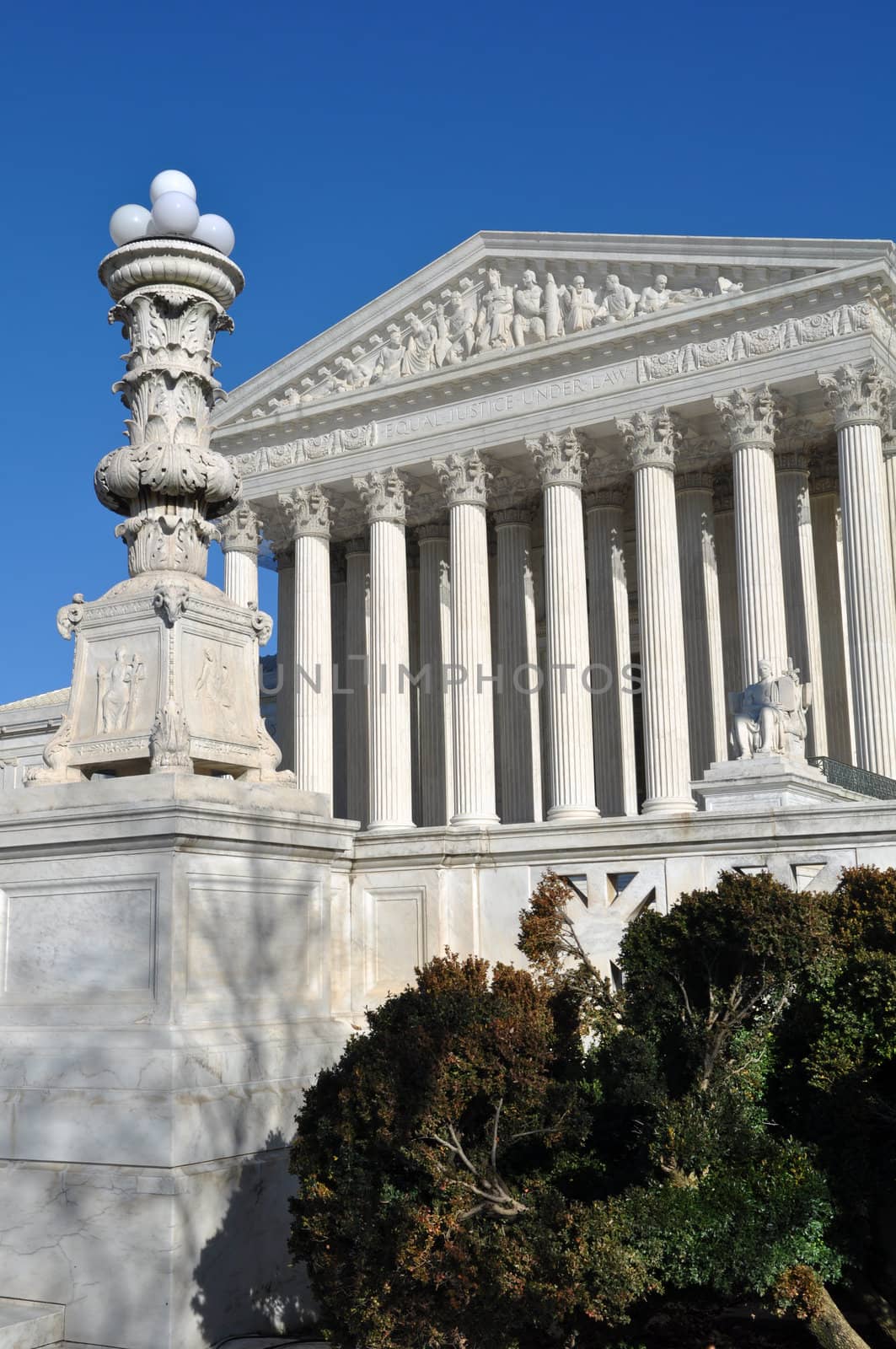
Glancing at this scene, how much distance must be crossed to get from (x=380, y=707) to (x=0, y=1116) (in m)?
31.7

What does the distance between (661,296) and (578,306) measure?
9.01 feet

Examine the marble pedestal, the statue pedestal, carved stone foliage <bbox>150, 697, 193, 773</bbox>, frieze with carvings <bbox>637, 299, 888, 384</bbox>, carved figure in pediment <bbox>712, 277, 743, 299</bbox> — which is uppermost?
carved figure in pediment <bbox>712, 277, 743, 299</bbox>

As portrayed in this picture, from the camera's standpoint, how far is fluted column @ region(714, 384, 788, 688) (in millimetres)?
36562

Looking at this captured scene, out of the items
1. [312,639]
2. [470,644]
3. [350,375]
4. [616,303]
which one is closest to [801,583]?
[616,303]

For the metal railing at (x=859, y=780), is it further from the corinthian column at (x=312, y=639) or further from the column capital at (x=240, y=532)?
the column capital at (x=240, y=532)

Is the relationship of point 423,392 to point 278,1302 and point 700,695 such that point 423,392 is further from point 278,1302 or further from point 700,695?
point 278,1302

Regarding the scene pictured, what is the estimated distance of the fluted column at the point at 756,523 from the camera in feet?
120

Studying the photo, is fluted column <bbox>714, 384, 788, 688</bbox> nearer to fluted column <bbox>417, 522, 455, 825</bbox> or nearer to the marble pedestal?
fluted column <bbox>417, 522, 455, 825</bbox>

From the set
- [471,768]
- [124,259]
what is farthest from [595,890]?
[471,768]

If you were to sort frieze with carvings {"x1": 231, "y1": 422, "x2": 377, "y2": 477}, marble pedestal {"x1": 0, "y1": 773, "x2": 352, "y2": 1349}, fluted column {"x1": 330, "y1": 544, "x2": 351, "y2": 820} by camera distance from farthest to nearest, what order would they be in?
fluted column {"x1": 330, "y1": 544, "x2": 351, "y2": 820} < frieze with carvings {"x1": 231, "y1": 422, "x2": 377, "y2": 477} < marble pedestal {"x1": 0, "y1": 773, "x2": 352, "y2": 1349}

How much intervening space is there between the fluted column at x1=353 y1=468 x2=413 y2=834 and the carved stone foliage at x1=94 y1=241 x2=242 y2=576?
2920 centimetres

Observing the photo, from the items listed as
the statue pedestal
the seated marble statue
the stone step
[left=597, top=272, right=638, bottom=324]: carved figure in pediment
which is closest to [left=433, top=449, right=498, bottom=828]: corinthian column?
[left=597, top=272, right=638, bottom=324]: carved figure in pediment

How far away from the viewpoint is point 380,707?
42406 mm

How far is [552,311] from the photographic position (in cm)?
4184
